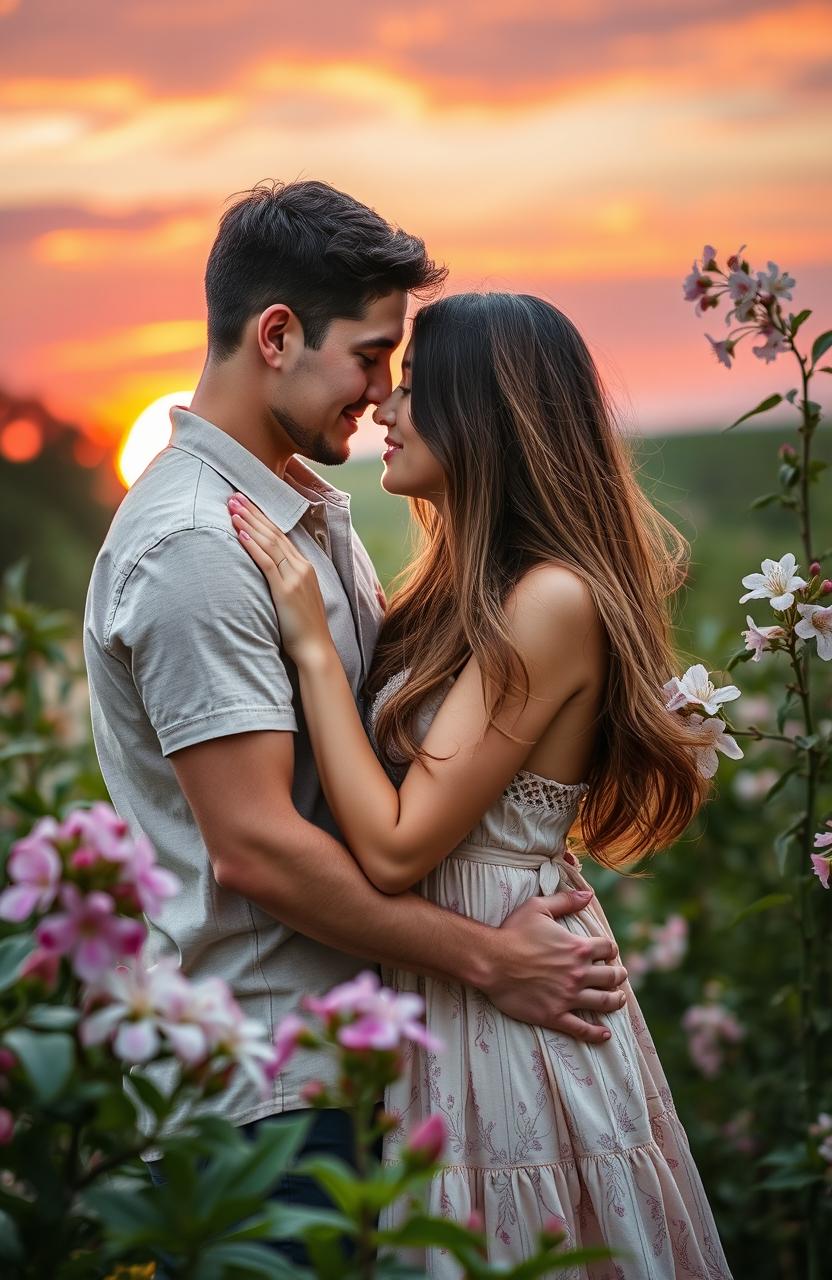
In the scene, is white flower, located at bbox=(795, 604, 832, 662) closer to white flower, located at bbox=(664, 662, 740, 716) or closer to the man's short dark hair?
white flower, located at bbox=(664, 662, 740, 716)

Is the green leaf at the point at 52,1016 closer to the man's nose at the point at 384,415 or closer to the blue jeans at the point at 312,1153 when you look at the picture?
the blue jeans at the point at 312,1153

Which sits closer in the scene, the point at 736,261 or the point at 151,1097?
the point at 151,1097

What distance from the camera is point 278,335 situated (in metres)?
1.83

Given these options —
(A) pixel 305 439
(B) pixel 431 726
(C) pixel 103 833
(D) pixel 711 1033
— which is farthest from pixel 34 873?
(D) pixel 711 1033

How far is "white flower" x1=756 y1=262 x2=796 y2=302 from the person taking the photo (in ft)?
5.55

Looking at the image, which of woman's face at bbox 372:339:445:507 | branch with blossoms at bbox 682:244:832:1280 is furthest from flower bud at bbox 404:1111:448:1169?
woman's face at bbox 372:339:445:507

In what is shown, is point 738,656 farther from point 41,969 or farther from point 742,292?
point 41,969

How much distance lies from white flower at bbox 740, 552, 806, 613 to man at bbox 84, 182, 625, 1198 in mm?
510

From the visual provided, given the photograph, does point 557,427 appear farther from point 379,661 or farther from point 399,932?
Result: point 399,932

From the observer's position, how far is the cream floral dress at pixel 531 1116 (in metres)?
1.60

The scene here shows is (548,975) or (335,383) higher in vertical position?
(335,383)

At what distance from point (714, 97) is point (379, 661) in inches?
92.4

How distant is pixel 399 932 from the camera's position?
159cm

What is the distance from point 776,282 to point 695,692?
1.94ft
